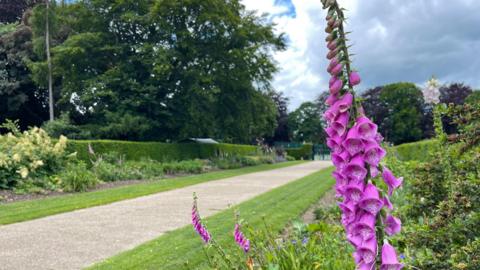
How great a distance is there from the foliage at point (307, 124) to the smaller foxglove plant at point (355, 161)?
221 ft

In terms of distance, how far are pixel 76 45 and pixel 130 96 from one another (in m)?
3.94

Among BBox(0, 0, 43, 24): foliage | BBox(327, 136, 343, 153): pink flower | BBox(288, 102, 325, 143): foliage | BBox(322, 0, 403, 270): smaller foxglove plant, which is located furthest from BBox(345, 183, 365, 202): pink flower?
BBox(288, 102, 325, 143): foliage

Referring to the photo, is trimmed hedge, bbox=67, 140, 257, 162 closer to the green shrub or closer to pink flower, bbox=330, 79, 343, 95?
the green shrub

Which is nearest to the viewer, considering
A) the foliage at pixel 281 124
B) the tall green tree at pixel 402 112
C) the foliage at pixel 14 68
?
the foliage at pixel 14 68

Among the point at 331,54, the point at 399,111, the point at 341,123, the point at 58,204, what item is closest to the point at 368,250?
the point at 341,123

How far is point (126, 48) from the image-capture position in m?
23.2

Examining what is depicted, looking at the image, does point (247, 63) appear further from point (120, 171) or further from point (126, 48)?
point (120, 171)

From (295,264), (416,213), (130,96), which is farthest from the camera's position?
(130,96)

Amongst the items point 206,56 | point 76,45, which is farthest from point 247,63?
point 76,45

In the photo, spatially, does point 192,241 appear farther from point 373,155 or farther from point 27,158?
point 27,158

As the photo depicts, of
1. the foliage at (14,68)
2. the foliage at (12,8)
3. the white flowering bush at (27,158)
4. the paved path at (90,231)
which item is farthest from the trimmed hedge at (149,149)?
the foliage at (12,8)

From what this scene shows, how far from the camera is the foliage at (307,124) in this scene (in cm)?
7056

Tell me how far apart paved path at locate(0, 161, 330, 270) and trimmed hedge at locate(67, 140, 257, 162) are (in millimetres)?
6614

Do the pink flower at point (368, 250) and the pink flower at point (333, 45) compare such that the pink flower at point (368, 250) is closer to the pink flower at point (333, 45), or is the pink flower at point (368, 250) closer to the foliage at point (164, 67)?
the pink flower at point (333, 45)
